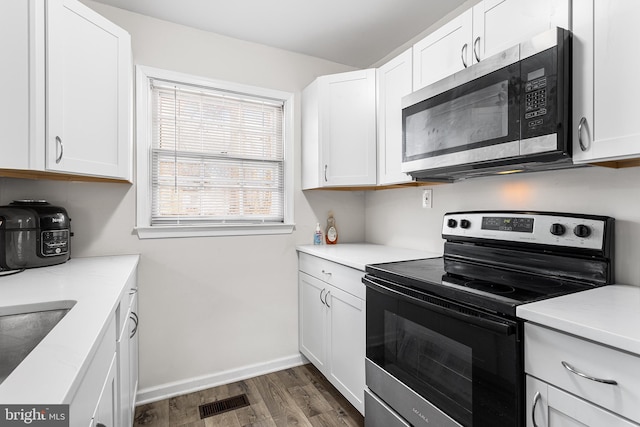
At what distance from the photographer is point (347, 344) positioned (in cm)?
187

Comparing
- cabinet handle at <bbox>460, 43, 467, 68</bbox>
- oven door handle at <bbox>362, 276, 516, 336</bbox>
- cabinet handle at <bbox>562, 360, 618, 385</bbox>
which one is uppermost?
cabinet handle at <bbox>460, 43, 467, 68</bbox>

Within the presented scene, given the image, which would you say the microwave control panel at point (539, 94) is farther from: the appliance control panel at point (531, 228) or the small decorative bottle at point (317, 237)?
the small decorative bottle at point (317, 237)

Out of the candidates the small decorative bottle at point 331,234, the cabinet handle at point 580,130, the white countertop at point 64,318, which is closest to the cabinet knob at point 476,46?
the cabinet handle at point 580,130

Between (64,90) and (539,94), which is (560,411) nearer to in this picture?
(539,94)

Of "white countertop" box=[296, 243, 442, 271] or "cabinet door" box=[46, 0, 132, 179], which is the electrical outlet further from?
"cabinet door" box=[46, 0, 132, 179]

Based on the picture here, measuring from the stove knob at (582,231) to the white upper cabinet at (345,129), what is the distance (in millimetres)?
1178

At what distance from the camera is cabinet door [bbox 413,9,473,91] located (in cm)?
151

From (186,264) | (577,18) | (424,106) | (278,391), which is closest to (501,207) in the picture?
(424,106)

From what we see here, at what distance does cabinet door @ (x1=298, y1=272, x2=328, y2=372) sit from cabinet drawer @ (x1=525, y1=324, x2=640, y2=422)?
1.30 metres

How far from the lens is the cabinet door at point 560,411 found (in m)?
0.79

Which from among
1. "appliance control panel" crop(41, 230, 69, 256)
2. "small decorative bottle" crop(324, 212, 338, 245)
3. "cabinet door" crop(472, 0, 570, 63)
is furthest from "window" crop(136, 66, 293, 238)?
"cabinet door" crop(472, 0, 570, 63)

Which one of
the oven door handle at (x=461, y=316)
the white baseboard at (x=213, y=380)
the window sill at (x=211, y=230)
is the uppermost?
the window sill at (x=211, y=230)

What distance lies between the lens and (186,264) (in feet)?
7.28

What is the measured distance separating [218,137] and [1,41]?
48.9 inches
